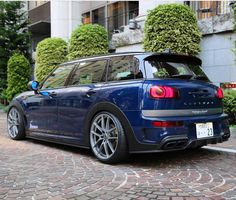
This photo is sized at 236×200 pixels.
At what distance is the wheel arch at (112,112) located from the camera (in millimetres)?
5363

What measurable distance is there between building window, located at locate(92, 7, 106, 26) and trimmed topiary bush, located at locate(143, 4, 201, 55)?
11.1 meters

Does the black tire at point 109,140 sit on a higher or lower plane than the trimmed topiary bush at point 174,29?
lower

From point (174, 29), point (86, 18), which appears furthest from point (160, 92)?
point (86, 18)

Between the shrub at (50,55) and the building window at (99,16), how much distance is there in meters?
5.72

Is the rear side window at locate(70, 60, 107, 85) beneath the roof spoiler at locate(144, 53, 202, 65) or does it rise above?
beneath

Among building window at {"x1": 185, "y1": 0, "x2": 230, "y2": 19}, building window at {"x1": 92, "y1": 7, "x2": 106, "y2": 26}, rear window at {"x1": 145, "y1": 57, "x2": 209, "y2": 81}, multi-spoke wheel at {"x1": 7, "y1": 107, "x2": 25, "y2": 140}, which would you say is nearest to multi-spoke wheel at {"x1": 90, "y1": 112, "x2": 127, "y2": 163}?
rear window at {"x1": 145, "y1": 57, "x2": 209, "y2": 81}

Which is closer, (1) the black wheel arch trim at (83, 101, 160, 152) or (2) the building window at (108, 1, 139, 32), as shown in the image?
(1) the black wheel arch trim at (83, 101, 160, 152)

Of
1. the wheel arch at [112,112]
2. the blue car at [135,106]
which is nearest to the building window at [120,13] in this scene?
the blue car at [135,106]

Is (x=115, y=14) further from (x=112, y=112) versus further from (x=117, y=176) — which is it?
(x=117, y=176)

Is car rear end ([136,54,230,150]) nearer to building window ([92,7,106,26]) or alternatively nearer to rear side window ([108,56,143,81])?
rear side window ([108,56,143,81])

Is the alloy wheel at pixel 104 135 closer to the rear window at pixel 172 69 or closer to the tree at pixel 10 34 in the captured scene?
the rear window at pixel 172 69

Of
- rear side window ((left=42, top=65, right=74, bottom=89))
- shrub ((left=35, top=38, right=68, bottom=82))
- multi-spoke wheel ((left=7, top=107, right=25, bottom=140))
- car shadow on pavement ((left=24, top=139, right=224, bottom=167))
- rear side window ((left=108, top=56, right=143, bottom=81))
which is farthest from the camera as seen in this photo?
shrub ((left=35, top=38, right=68, bottom=82))

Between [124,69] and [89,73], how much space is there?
83cm

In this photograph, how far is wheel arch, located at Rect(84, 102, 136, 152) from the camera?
5363 mm
